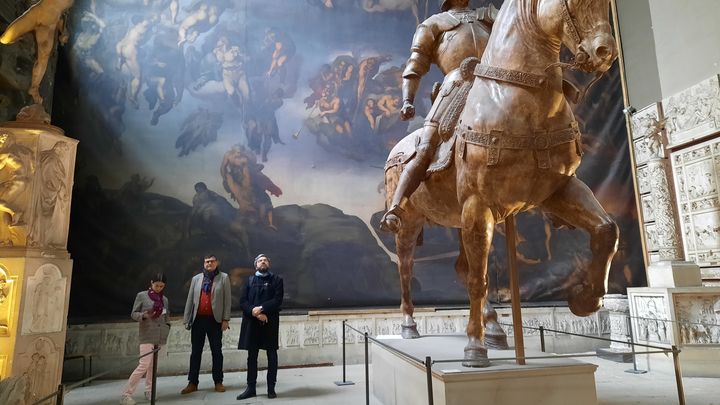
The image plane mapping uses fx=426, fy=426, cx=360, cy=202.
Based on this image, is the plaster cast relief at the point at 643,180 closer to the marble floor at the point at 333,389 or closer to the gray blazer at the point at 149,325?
the marble floor at the point at 333,389

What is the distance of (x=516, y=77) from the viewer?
2822mm

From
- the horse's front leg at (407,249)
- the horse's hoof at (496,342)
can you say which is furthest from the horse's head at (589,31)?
the horse's front leg at (407,249)

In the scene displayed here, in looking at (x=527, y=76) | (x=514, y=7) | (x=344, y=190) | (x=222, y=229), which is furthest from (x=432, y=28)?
(x=222, y=229)

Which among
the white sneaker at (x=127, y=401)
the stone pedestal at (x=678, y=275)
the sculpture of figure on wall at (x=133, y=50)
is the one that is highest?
the sculpture of figure on wall at (x=133, y=50)

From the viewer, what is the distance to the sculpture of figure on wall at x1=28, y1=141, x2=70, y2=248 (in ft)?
15.6

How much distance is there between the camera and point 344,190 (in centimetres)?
913

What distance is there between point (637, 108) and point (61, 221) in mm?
10681

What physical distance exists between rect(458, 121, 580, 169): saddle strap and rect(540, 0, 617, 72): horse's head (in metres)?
0.50

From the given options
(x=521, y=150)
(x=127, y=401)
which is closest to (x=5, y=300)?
(x=127, y=401)

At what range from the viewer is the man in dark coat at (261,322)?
5.26 meters

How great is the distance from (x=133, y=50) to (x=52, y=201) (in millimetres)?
5117

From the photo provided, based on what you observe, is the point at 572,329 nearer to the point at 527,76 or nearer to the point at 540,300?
the point at 540,300

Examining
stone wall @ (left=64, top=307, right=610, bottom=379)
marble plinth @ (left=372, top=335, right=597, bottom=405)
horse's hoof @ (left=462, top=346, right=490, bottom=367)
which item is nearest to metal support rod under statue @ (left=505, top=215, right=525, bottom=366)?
marble plinth @ (left=372, top=335, right=597, bottom=405)

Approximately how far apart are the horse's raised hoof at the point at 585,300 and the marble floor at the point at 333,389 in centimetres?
229
